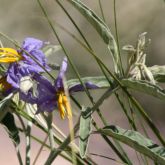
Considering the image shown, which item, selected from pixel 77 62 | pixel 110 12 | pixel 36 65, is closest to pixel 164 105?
pixel 77 62

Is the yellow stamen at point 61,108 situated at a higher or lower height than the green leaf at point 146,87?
lower

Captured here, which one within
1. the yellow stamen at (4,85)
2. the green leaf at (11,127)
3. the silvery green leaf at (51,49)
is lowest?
the green leaf at (11,127)

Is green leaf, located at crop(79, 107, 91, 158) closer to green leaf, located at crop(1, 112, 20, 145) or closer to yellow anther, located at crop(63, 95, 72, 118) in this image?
yellow anther, located at crop(63, 95, 72, 118)

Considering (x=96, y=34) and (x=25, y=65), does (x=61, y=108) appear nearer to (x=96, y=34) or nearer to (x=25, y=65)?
(x=25, y=65)

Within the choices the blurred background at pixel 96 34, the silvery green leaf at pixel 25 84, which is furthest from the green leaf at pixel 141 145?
the blurred background at pixel 96 34

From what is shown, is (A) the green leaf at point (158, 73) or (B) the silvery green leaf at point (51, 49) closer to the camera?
(A) the green leaf at point (158, 73)

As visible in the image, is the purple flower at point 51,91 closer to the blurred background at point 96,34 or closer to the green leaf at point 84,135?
the green leaf at point 84,135

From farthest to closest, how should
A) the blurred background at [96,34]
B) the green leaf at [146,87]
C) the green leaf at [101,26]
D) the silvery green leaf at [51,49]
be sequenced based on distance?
the blurred background at [96,34] → the silvery green leaf at [51,49] → the green leaf at [101,26] → the green leaf at [146,87]
